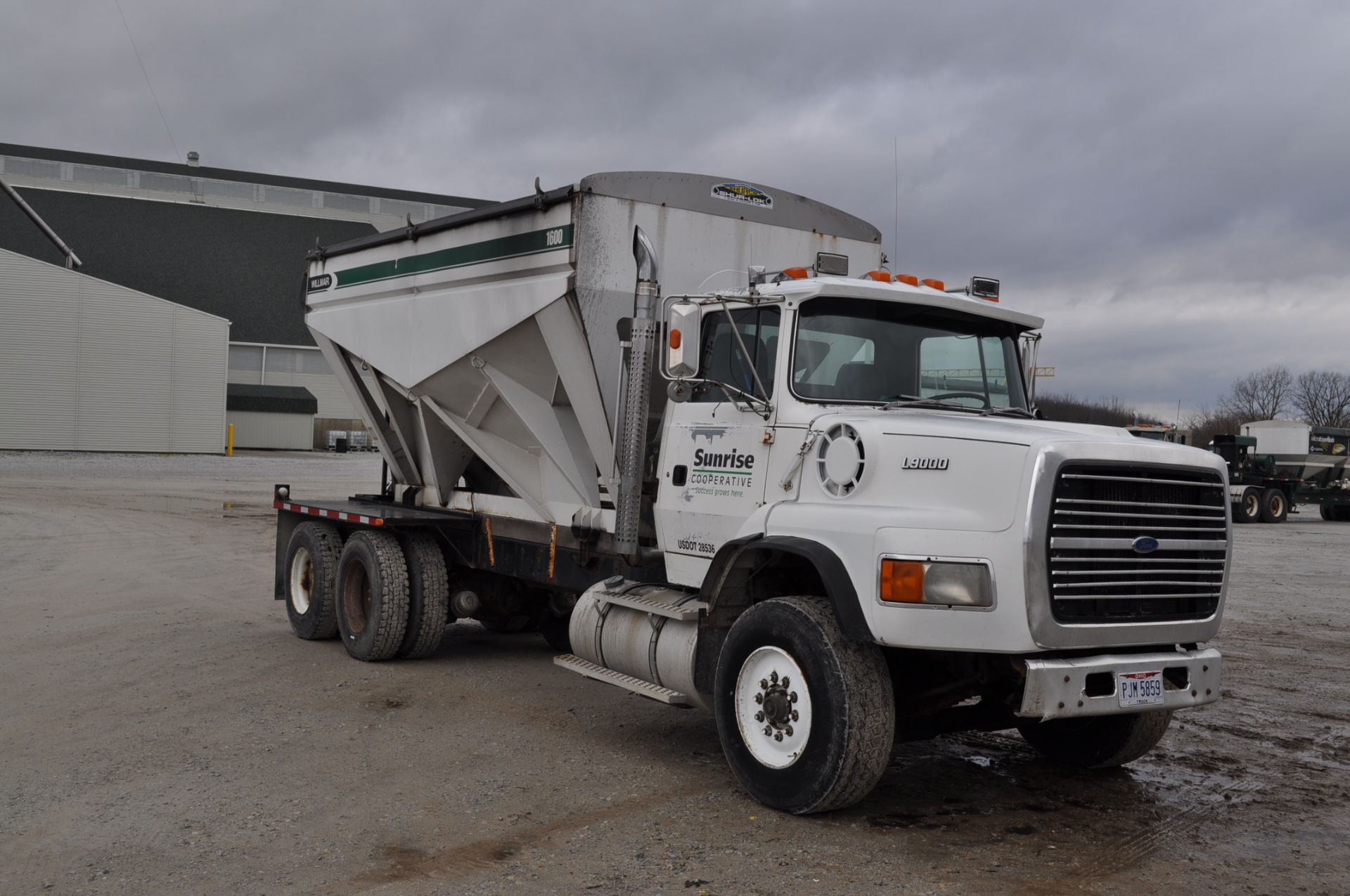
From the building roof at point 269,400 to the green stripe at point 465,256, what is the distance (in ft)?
150

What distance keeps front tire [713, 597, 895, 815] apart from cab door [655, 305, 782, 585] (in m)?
0.75

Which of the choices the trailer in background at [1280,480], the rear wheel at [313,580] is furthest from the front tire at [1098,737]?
the trailer in background at [1280,480]

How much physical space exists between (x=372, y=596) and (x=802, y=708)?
523cm

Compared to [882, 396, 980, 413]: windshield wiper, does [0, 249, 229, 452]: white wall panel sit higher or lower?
higher

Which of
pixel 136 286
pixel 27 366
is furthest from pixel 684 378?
pixel 136 286

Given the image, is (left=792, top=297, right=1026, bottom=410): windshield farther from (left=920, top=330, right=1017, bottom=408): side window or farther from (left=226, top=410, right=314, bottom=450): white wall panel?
(left=226, top=410, right=314, bottom=450): white wall panel

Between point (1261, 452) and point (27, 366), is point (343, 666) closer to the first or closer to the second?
point (1261, 452)

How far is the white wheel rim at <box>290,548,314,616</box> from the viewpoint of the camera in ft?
36.7

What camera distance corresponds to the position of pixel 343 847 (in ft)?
17.4

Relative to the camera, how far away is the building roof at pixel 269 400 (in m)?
54.9

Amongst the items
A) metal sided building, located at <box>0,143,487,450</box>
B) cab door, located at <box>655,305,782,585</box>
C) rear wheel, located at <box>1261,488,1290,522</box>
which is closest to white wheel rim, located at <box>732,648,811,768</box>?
cab door, located at <box>655,305,782,585</box>

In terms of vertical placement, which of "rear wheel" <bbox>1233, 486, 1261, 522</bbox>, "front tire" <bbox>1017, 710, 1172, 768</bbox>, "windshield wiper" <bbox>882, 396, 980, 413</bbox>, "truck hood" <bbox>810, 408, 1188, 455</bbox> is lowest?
"front tire" <bbox>1017, 710, 1172, 768</bbox>

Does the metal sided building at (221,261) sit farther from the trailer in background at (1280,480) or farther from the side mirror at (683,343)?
the side mirror at (683,343)

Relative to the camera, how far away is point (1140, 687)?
5484 mm
